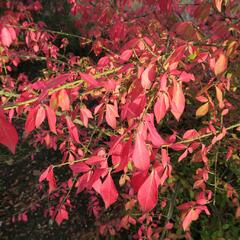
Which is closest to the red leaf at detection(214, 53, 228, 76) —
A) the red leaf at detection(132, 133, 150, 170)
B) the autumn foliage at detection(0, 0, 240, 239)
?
the autumn foliage at detection(0, 0, 240, 239)

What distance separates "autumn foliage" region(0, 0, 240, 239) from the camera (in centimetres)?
112

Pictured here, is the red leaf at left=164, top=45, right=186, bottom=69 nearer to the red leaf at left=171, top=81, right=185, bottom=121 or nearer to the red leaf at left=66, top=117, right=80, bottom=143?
the red leaf at left=171, top=81, right=185, bottom=121

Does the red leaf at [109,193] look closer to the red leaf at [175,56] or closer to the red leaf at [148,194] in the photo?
→ the red leaf at [148,194]

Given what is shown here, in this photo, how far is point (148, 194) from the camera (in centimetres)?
99

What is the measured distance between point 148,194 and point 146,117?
253 mm

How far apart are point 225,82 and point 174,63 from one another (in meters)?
0.81

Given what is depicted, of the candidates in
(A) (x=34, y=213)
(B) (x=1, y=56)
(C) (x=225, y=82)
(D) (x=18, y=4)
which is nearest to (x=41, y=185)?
(A) (x=34, y=213)

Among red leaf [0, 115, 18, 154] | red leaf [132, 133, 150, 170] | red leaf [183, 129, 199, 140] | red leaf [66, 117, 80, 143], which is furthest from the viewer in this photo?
red leaf [183, 129, 199, 140]

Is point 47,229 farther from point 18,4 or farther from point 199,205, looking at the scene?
point 18,4

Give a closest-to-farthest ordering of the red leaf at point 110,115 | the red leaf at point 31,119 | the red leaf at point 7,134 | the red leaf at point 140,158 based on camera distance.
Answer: the red leaf at point 7,134 < the red leaf at point 140,158 < the red leaf at point 31,119 < the red leaf at point 110,115

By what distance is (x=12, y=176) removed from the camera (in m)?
4.19

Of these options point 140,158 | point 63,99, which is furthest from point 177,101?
point 63,99

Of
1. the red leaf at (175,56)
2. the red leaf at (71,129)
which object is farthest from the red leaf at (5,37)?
the red leaf at (175,56)

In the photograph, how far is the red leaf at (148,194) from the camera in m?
0.97
